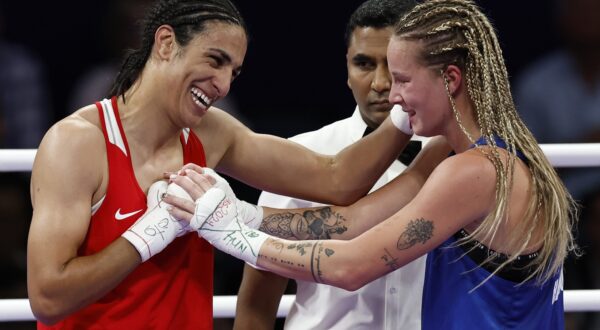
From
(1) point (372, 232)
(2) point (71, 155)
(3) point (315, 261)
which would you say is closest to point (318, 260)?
(3) point (315, 261)

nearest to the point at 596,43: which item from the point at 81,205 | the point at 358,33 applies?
the point at 358,33

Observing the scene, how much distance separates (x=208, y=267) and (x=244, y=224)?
0.15 m

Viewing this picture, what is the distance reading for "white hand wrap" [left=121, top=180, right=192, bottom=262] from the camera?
2.32 m

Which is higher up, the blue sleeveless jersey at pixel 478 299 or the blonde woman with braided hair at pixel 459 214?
the blonde woman with braided hair at pixel 459 214

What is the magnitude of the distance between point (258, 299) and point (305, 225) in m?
0.33

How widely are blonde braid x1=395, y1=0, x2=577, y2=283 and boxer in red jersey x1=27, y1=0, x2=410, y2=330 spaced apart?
1.05 feet

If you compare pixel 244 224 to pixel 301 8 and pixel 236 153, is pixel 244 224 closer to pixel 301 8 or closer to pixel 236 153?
Answer: pixel 236 153

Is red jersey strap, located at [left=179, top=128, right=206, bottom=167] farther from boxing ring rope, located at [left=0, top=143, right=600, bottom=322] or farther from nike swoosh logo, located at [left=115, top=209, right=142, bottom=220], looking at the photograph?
boxing ring rope, located at [left=0, top=143, right=600, bottom=322]

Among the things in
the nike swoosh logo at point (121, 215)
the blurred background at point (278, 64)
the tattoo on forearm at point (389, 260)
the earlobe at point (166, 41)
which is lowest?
the blurred background at point (278, 64)

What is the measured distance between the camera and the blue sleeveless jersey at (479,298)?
2.34m

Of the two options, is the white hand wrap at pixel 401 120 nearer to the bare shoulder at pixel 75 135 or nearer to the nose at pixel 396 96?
the nose at pixel 396 96

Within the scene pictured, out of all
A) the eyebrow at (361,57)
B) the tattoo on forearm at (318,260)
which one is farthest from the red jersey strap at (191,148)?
the eyebrow at (361,57)

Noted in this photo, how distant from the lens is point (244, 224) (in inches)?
98.2

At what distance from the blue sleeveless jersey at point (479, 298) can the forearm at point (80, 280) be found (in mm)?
692
